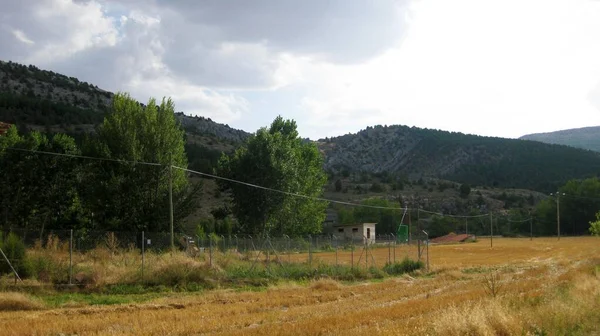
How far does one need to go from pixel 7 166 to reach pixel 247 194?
71.6ft

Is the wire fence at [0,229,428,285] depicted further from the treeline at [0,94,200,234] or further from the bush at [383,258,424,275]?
the treeline at [0,94,200,234]

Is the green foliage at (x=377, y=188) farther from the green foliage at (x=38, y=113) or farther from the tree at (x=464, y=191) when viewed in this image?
the green foliage at (x=38, y=113)

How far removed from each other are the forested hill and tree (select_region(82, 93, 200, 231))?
120437mm

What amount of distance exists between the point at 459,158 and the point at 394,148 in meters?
21.1

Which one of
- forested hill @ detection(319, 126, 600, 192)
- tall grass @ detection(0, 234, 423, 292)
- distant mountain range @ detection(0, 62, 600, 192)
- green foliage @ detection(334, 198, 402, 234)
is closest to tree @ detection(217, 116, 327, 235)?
tall grass @ detection(0, 234, 423, 292)

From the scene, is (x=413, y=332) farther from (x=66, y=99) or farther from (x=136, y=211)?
(x=66, y=99)

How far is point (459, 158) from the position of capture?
570 feet

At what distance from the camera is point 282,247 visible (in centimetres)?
3959

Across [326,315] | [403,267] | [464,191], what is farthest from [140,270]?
[464,191]

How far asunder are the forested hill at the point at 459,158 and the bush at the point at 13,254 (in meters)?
140

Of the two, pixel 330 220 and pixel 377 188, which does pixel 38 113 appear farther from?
pixel 377 188

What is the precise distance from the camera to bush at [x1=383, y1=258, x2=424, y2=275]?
39.5 metres

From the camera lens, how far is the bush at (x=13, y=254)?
25906 mm

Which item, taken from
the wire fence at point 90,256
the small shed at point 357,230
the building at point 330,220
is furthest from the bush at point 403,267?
the building at point 330,220
